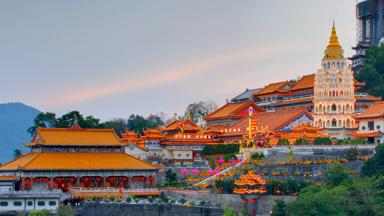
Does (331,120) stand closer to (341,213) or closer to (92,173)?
(92,173)

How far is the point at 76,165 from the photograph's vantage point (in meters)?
68.8

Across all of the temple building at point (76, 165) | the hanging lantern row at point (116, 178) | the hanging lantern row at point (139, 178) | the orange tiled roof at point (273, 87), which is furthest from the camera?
the orange tiled roof at point (273, 87)

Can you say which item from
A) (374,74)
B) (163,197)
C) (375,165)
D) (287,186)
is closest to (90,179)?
(163,197)

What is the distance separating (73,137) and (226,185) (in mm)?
15949

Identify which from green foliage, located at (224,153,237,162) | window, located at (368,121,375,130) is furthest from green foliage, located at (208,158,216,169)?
window, located at (368,121,375,130)

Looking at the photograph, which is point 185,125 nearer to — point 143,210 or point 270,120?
point 270,120

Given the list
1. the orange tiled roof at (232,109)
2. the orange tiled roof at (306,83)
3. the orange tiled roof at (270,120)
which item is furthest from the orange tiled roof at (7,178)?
the orange tiled roof at (306,83)

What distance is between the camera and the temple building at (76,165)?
6756 centimetres

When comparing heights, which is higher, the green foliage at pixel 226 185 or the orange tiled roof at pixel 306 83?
the orange tiled roof at pixel 306 83

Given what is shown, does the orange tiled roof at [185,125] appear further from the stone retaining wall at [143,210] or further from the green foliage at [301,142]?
the stone retaining wall at [143,210]

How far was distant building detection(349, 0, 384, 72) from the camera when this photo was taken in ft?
358

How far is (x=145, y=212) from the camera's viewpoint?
58.4 m

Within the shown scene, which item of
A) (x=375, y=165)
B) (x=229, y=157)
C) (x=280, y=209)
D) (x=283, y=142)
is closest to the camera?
(x=280, y=209)

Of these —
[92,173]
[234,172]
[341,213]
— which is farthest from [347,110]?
[341,213]
